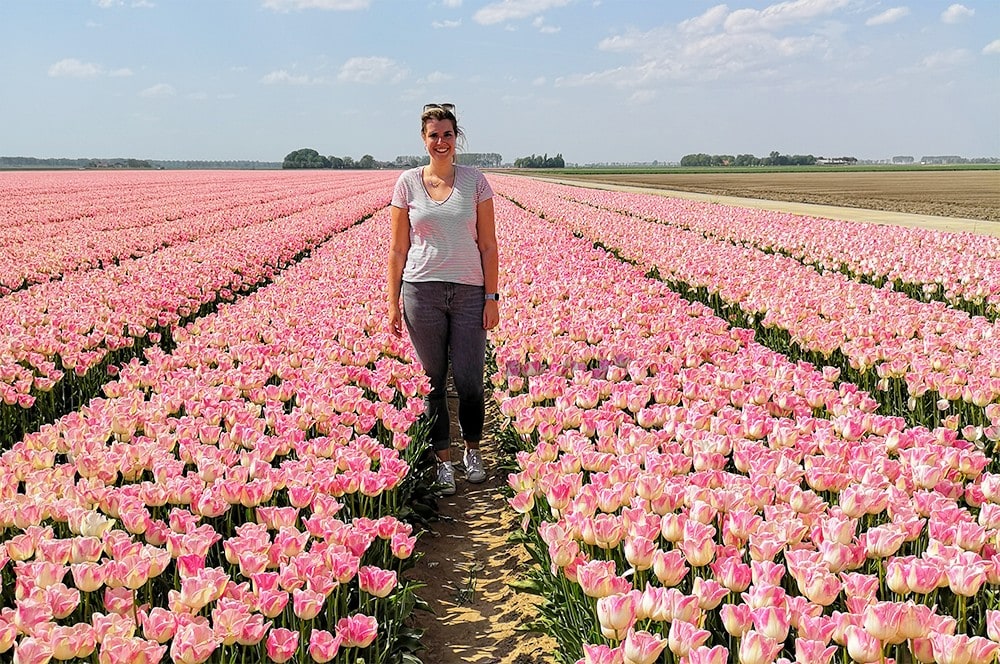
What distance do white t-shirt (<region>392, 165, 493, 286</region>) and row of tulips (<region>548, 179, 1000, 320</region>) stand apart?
5395 millimetres

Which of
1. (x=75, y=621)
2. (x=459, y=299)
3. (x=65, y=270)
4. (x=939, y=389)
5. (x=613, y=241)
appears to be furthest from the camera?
(x=613, y=241)

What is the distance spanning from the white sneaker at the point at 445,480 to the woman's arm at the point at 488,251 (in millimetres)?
885

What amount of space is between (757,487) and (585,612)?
0.80 metres

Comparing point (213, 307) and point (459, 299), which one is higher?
point (459, 299)

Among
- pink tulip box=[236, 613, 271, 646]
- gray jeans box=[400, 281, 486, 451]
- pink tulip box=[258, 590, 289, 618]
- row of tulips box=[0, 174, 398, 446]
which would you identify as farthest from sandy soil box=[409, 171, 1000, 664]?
row of tulips box=[0, 174, 398, 446]

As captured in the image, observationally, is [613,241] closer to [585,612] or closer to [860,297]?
[860,297]

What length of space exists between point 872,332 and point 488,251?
2825 millimetres

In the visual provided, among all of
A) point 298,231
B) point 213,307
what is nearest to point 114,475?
point 213,307

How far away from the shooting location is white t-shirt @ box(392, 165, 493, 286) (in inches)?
174

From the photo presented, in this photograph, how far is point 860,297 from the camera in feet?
23.3

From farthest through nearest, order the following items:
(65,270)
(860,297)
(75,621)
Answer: (65,270) < (860,297) < (75,621)

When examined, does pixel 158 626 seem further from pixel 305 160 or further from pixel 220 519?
pixel 305 160

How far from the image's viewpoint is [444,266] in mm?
4488

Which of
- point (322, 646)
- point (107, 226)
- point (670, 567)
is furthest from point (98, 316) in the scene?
point (107, 226)
